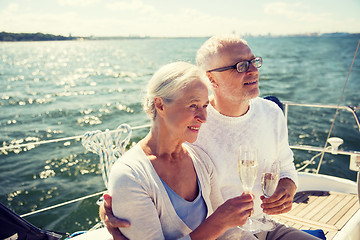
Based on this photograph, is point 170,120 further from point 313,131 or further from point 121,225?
point 313,131

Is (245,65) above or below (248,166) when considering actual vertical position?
above

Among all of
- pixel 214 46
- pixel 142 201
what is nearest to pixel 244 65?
pixel 214 46

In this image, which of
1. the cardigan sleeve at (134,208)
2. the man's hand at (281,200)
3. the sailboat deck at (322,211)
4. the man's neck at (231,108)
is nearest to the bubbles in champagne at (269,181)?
the man's hand at (281,200)

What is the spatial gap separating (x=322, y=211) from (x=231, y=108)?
1705 millimetres

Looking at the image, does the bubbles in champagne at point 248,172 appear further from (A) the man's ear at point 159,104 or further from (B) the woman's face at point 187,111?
(A) the man's ear at point 159,104

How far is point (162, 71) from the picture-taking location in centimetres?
134

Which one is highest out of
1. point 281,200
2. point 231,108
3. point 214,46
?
point 214,46

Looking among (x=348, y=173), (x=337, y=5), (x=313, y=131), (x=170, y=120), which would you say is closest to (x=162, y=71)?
(x=170, y=120)

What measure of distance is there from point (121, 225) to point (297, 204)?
2348 millimetres

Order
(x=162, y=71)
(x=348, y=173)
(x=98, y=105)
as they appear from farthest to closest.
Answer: (x=98, y=105)
(x=348, y=173)
(x=162, y=71)

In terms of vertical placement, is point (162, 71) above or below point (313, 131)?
above

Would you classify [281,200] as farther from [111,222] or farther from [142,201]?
[111,222]

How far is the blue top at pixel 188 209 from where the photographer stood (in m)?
1.31

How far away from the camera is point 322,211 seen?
9.43ft
